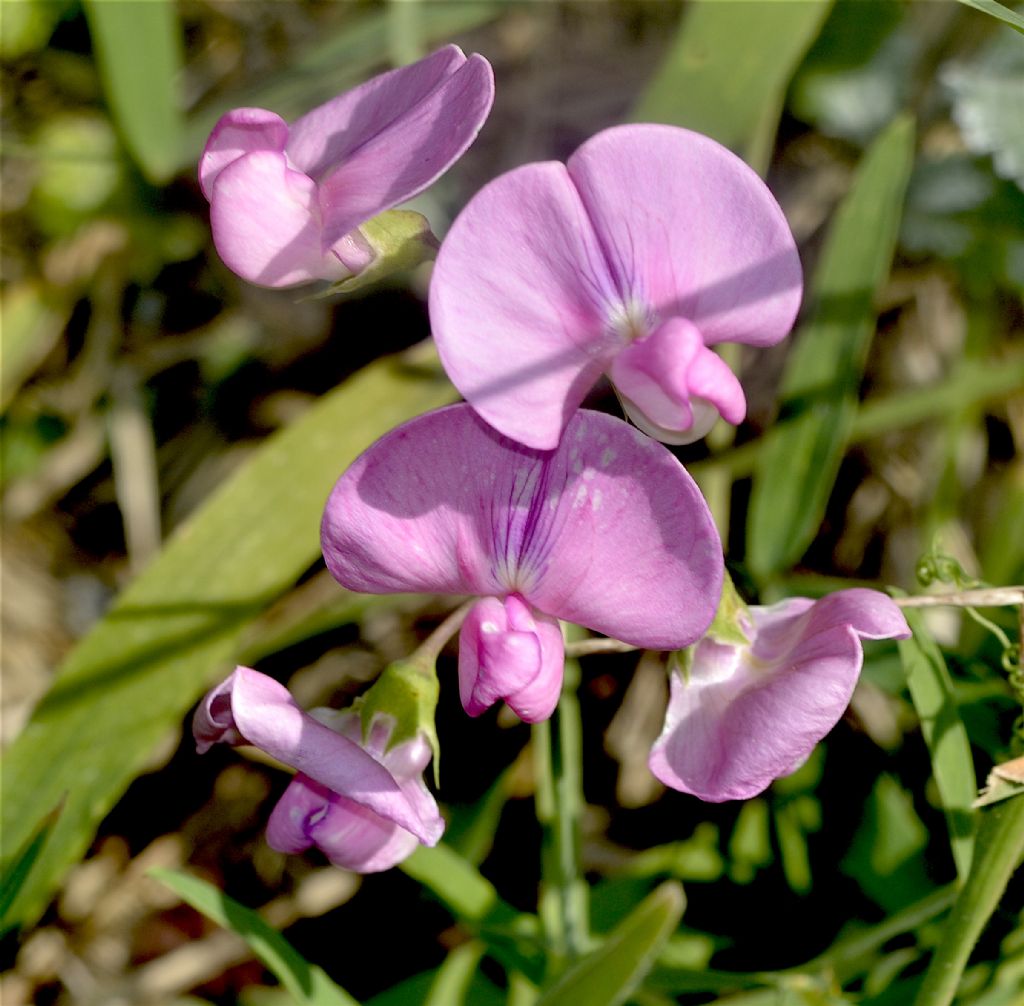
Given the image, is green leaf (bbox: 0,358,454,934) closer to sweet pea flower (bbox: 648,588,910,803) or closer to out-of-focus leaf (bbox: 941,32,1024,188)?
sweet pea flower (bbox: 648,588,910,803)

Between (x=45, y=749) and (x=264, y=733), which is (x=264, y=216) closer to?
(x=264, y=733)

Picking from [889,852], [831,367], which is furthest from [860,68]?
[889,852]

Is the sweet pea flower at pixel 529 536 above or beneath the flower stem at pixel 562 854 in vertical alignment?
above

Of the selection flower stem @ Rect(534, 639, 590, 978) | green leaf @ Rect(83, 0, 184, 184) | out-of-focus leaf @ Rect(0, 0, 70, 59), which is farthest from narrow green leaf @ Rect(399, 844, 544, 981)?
out-of-focus leaf @ Rect(0, 0, 70, 59)

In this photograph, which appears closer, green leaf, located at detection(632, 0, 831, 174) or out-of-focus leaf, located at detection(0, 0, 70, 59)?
green leaf, located at detection(632, 0, 831, 174)

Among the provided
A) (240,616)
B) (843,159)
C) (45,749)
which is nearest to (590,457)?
(240,616)

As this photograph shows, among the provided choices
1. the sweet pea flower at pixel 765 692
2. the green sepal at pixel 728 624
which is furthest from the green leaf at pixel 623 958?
the green sepal at pixel 728 624

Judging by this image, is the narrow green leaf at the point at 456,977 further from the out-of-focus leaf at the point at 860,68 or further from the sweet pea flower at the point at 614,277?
the out-of-focus leaf at the point at 860,68
